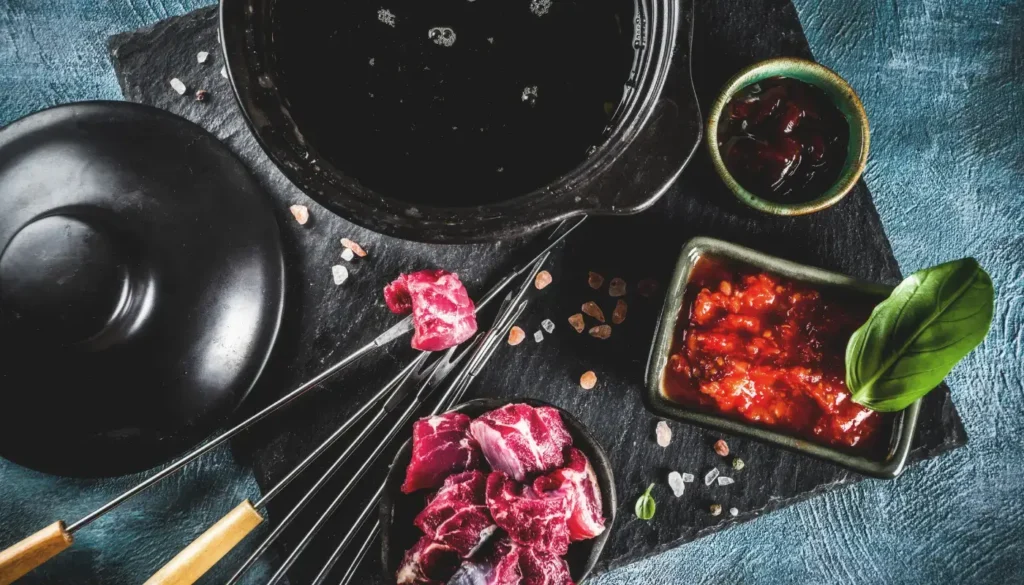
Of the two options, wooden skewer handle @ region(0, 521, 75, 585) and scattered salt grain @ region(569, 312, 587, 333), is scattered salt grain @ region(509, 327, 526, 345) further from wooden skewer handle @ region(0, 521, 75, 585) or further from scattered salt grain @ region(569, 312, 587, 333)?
wooden skewer handle @ region(0, 521, 75, 585)

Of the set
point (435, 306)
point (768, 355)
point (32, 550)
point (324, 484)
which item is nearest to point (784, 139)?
point (768, 355)

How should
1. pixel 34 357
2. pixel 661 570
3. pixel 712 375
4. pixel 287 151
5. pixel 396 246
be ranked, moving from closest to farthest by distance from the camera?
pixel 287 151
pixel 34 357
pixel 712 375
pixel 396 246
pixel 661 570

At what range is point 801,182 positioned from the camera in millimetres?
1562

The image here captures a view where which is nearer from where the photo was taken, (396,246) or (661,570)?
(396,246)

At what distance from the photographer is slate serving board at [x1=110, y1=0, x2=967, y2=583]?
163 centimetres

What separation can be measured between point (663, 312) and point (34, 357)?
1199 millimetres

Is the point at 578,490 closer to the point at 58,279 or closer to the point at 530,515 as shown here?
the point at 530,515

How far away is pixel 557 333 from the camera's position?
5.42ft

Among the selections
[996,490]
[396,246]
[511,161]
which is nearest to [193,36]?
[396,246]

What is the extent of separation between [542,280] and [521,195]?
50 cm

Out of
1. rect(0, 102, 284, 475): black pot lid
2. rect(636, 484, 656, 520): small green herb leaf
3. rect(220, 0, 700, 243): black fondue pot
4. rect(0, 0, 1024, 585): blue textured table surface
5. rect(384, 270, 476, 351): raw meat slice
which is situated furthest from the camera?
rect(0, 0, 1024, 585): blue textured table surface

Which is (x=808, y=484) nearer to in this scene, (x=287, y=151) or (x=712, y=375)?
(x=712, y=375)

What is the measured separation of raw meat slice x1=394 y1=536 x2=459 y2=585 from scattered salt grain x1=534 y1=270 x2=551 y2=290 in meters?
0.59

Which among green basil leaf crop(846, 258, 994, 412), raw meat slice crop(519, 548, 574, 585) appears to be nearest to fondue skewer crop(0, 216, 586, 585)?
raw meat slice crop(519, 548, 574, 585)
